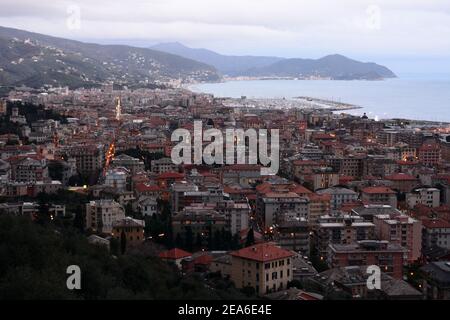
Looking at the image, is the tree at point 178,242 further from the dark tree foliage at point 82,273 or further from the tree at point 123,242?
the dark tree foliage at point 82,273

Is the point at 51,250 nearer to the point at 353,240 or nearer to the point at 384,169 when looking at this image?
the point at 353,240

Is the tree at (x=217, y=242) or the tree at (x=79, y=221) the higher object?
the tree at (x=79, y=221)

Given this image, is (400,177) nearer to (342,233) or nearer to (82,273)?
(342,233)

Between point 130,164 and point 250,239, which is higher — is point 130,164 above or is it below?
above

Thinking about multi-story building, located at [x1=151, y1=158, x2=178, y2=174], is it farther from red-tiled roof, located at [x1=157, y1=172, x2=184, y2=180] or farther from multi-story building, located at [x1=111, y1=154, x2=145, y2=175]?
red-tiled roof, located at [x1=157, y1=172, x2=184, y2=180]

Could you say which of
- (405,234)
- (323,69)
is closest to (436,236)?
(405,234)

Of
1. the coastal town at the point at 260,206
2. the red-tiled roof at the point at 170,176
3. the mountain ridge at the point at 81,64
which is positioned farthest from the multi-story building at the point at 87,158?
the mountain ridge at the point at 81,64

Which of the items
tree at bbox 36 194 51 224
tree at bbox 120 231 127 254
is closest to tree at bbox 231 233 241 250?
tree at bbox 120 231 127 254
